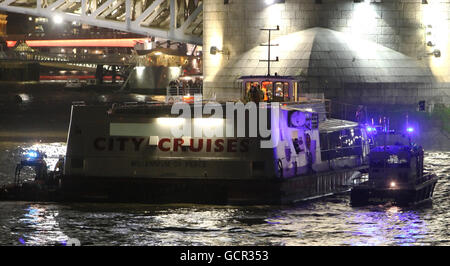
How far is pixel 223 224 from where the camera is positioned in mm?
37094

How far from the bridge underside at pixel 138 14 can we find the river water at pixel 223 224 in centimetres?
A: 6199

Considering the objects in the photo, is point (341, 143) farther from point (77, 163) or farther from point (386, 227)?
point (77, 163)

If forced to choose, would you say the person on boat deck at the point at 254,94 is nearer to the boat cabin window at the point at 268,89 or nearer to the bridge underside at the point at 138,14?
the boat cabin window at the point at 268,89

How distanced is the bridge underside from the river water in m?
62.0

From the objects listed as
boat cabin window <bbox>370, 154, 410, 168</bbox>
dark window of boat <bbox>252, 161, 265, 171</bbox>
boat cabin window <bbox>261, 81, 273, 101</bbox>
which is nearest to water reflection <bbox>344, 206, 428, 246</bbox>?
boat cabin window <bbox>370, 154, 410, 168</bbox>

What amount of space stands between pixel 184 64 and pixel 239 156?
12814cm

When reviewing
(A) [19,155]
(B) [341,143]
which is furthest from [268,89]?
(A) [19,155]

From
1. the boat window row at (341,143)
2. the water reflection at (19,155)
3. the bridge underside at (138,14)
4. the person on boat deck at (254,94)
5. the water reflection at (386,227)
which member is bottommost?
the water reflection at (386,227)

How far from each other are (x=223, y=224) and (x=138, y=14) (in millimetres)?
72401

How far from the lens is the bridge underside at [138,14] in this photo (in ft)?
338

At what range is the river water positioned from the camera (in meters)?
34.9

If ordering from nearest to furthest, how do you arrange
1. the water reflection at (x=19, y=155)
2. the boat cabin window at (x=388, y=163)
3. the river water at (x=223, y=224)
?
1. the river water at (x=223, y=224)
2. the boat cabin window at (x=388, y=163)
3. the water reflection at (x=19, y=155)

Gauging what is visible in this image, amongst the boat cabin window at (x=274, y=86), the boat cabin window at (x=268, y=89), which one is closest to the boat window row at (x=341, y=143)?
the boat cabin window at (x=274, y=86)
